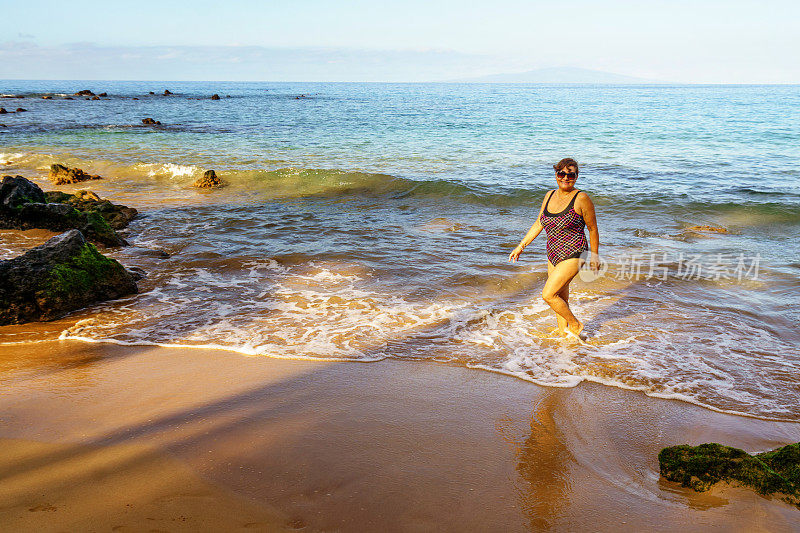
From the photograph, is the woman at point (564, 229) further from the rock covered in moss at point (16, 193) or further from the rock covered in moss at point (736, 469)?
the rock covered in moss at point (16, 193)

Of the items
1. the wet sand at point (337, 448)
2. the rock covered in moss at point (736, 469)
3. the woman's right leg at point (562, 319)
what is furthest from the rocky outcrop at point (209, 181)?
the rock covered in moss at point (736, 469)

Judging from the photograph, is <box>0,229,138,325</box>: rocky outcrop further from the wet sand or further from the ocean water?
the wet sand

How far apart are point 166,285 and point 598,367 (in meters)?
Result: 5.73

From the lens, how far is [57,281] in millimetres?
6219

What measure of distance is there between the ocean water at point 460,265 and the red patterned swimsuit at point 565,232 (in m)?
1.01

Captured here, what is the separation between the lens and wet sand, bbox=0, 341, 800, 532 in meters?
3.04

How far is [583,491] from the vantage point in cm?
331

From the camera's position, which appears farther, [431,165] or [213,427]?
[431,165]

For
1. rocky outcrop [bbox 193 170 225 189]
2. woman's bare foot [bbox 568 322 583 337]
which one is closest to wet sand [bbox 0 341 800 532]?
woman's bare foot [bbox 568 322 583 337]

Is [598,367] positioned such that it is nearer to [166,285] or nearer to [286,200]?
[166,285]

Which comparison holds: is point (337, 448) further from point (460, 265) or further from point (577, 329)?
point (460, 265)

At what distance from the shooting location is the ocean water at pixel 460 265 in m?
5.43

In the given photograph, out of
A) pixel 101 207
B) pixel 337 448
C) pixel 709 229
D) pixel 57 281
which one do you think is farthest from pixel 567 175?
pixel 101 207

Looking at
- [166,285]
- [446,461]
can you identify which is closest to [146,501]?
[446,461]
